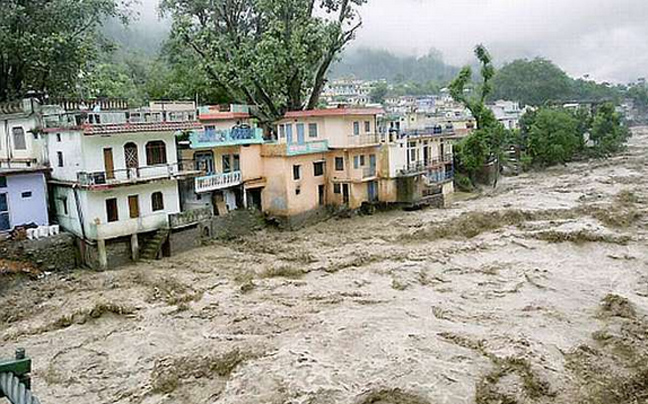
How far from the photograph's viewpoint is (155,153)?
78.2 ft

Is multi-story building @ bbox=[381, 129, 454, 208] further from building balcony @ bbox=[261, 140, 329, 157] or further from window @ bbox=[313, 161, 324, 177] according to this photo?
building balcony @ bbox=[261, 140, 329, 157]

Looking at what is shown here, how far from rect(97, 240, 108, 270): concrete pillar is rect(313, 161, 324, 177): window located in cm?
1214

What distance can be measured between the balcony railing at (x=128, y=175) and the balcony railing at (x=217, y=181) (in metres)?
1.20

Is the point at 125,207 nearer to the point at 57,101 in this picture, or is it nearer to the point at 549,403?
the point at 57,101

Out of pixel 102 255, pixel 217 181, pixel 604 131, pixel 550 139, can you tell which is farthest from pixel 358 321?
pixel 604 131

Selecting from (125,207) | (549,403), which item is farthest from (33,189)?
(549,403)

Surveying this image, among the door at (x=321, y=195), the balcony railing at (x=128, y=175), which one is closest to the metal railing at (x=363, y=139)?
the door at (x=321, y=195)

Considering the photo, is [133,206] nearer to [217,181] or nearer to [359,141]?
[217,181]

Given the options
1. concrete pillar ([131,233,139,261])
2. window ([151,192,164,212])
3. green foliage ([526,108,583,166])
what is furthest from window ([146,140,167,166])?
green foliage ([526,108,583,166])

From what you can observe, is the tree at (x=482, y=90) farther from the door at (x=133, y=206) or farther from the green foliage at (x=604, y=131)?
the door at (x=133, y=206)

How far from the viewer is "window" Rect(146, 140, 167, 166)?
77.3ft

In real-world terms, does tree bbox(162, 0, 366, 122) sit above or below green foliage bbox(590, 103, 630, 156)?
above

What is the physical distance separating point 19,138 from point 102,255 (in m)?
6.83

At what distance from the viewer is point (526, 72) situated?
107 metres
